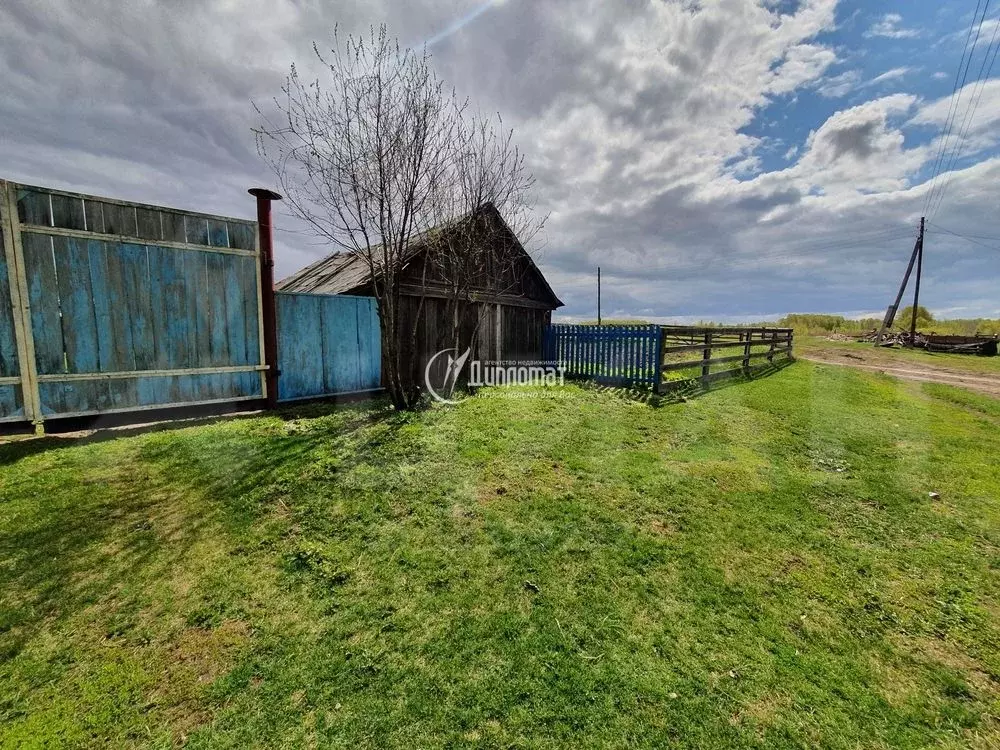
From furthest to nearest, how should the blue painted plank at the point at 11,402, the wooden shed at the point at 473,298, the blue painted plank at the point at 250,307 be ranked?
the wooden shed at the point at 473,298 < the blue painted plank at the point at 250,307 < the blue painted plank at the point at 11,402

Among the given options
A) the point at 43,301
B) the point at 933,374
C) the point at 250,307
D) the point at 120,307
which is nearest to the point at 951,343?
the point at 933,374

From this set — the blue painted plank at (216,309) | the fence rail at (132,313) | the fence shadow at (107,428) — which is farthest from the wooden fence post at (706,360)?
the blue painted plank at (216,309)

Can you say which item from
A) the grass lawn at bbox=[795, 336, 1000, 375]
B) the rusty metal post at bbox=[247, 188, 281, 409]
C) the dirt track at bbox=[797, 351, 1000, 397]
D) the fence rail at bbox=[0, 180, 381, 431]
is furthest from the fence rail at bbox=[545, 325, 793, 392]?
the grass lawn at bbox=[795, 336, 1000, 375]

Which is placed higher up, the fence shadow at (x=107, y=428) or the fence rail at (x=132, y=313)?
the fence rail at (x=132, y=313)

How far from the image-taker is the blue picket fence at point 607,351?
1003cm

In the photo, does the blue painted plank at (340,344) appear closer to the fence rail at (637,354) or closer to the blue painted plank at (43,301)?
the blue painted plank at (43,301)

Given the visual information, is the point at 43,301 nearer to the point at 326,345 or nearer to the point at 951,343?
the point at 326,345

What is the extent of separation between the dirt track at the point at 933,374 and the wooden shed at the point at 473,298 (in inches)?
475

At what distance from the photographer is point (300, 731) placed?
197cm

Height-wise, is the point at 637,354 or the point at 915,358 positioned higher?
the point at 637,354

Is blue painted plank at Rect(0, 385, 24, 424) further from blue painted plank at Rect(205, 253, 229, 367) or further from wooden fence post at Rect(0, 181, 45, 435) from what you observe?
blue painted plank at Rect(205, 253, 229, 367)

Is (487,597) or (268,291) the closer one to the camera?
(487,597)

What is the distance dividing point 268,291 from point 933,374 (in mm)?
20965

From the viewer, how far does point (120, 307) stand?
18.6 ft
